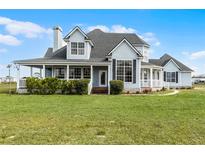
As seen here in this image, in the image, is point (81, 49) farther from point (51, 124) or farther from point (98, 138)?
point (98, 138)

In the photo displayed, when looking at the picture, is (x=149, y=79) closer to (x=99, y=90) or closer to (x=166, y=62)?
(x=99, y=90)

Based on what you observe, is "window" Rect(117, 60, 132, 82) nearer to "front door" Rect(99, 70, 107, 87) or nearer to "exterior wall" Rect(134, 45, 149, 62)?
"front door" Rect(99, 70, 107, 87)

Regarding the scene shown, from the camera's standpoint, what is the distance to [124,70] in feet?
88.4

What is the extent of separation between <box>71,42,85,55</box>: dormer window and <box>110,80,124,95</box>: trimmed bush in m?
4.64

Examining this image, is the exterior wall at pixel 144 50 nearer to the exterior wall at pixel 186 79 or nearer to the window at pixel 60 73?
the window at pixel 60 73

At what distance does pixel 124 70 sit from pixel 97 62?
8.41ft

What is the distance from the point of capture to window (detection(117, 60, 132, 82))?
A: 26.8 meters

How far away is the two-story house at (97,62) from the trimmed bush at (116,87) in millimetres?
1357

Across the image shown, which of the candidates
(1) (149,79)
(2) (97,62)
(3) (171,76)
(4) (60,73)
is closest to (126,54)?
(2) (97,62)

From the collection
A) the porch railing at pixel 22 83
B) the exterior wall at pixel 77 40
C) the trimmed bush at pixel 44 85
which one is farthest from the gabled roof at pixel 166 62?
the porch railing at pixel 22 83

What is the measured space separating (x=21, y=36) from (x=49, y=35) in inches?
266

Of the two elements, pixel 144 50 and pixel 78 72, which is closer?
pixel 78 72
